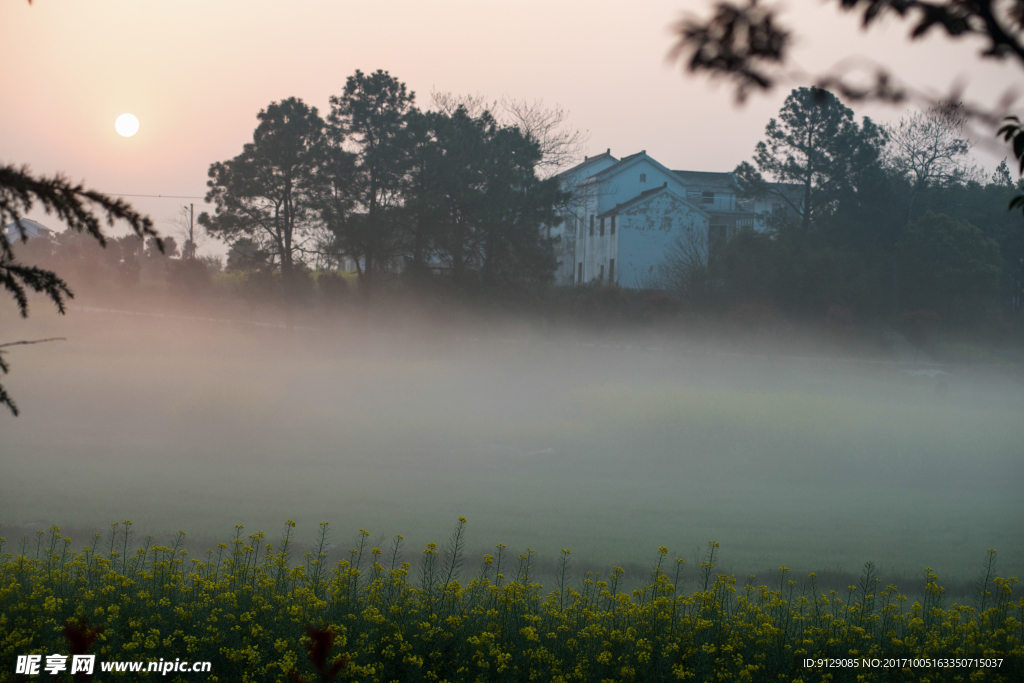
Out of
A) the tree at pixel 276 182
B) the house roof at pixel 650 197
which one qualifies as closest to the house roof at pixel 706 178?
the house roof at pixel 650 197

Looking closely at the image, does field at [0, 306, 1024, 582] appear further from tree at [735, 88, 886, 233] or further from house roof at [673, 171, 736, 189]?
house roof at [673, 171, 736, 189]

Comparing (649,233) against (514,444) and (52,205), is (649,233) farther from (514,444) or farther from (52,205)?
(52,205)

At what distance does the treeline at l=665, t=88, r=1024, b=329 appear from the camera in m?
33.9

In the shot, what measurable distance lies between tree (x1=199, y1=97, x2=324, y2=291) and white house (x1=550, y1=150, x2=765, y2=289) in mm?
10835

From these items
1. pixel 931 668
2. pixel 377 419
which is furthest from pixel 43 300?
pixel 931 668

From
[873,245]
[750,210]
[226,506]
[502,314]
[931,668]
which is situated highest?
[750,210]

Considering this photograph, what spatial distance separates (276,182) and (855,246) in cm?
2546

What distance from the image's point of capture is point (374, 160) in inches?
1168

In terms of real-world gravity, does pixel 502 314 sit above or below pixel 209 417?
above

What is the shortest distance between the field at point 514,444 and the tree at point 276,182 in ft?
14.5

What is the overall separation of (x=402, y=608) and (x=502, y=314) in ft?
88.3

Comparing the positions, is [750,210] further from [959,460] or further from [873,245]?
[959,460]

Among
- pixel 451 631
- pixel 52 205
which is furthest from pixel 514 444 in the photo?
pixel 52 205

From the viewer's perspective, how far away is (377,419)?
23219 mm
